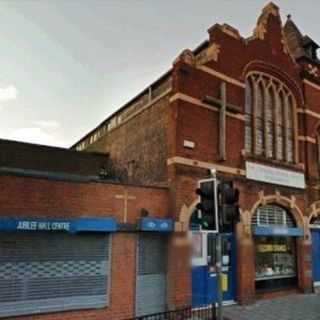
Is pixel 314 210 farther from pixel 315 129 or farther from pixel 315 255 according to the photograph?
pixel 315 129

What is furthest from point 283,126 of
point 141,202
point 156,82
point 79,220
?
point 79,220

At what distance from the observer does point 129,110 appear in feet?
53.4

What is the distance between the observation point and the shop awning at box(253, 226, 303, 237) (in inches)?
505

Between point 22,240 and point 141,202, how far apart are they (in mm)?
3383

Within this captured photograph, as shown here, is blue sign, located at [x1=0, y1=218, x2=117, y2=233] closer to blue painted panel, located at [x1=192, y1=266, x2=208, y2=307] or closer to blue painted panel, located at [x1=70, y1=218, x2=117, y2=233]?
blue painted panel, located at [x1=70, y1=218, x2=117, y2=233]

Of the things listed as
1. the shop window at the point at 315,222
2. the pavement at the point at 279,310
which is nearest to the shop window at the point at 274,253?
the pavement at the point at 279,310

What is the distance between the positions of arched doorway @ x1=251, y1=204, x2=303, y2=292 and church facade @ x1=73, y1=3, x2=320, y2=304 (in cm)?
4

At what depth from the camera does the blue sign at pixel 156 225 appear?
10312 millimetres

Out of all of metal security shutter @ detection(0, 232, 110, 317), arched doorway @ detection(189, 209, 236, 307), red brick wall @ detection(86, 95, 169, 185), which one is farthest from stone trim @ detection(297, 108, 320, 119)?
metal security shutter @ detection(0, 232, 110, 317)

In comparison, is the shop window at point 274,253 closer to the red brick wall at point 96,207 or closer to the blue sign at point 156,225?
the blue sign at point 156,225

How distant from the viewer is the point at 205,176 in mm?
11945

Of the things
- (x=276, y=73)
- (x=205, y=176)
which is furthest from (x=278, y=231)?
(x=276, y=73)

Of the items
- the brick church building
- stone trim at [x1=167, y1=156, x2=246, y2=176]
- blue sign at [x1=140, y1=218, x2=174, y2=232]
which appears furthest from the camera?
stone trim at [x1=167, y1=156, x2=246, y2=176]

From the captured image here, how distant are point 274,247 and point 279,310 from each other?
114 inches
